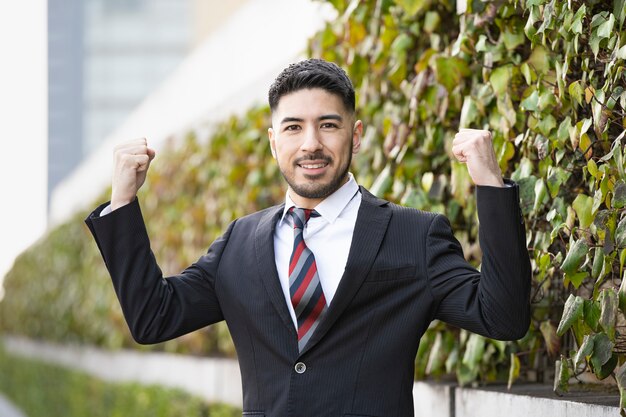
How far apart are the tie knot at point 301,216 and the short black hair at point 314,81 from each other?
0.91 feet

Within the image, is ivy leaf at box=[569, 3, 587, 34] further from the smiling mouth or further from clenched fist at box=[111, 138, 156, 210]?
clenched fist at box=[111, 138, 156, 210]

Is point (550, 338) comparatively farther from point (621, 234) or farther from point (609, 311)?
point (621, 234)

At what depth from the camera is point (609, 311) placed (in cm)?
268

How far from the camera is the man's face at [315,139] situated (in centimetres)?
275

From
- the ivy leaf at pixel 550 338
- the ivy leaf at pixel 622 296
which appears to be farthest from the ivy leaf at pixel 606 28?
the ivy leaf at pixel 550 338

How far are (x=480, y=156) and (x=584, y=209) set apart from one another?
1.97 feet

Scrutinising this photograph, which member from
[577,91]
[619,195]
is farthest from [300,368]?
[577,91]

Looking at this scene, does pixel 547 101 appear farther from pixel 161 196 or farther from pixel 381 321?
pixel 161 196

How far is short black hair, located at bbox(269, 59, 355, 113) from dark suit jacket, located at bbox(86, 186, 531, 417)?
0.93 ft

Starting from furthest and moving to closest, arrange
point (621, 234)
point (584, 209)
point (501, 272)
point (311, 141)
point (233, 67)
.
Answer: point (233, 67), point (584, 209), point (311, 141), point (621, 234), point (501, 272)

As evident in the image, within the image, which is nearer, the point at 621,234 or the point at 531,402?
the point at 621,234

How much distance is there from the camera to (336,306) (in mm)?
2668

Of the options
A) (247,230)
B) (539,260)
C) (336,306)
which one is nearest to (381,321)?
(336,306)

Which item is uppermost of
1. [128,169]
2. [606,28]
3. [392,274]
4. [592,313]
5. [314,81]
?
[606,28]
